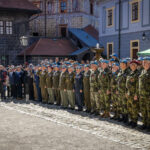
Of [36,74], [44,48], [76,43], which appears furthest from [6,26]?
[36,74]

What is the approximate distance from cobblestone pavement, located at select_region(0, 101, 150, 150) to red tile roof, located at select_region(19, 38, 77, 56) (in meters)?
16.8

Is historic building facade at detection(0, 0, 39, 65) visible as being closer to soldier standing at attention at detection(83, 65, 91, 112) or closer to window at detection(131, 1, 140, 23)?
window at detection(131, 1, 140, 23)

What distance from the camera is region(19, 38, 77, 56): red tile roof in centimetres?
2947

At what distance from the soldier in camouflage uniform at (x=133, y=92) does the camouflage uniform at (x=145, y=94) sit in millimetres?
255

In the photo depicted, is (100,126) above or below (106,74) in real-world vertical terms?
below

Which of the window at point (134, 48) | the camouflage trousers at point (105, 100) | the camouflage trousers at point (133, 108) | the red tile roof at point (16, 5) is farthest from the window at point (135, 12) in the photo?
the camouflage trousers at point (133, 108)

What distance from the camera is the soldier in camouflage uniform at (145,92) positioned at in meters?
8.59

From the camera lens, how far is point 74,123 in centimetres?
952

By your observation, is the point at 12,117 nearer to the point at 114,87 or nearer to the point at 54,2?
the point at 114,87

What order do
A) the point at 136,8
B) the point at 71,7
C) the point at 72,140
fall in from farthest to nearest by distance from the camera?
the point at 71,7, the point at 136,8, the point at 72,140

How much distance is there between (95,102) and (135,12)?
15.4m

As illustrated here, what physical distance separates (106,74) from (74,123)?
209cm

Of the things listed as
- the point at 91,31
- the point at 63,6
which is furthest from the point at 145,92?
the point at 63,6

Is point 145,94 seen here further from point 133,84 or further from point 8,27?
point 8,27
